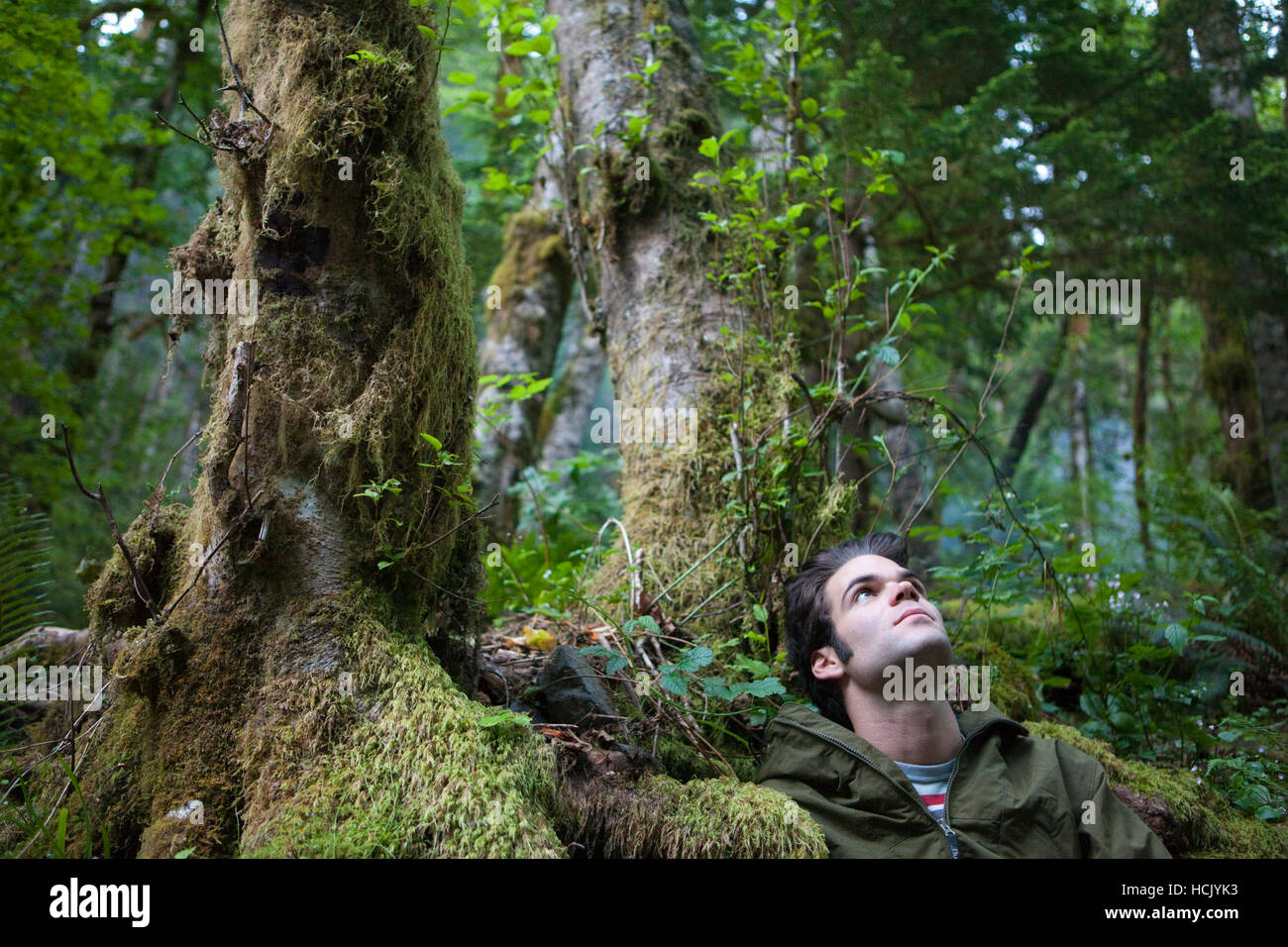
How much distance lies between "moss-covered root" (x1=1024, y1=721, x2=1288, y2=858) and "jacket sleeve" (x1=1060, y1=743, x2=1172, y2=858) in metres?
0.25

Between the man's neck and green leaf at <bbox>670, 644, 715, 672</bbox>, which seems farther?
the man's neck

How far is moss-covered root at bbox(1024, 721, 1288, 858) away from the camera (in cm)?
304

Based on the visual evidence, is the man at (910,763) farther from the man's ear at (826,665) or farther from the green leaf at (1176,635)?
the green leaf at (1176,635)

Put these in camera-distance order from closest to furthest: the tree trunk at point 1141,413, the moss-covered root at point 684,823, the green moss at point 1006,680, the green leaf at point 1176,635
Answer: the moss-covered root at point 684,823 < the green leaf at point 1176,635 < the green moss at point 1006,680 < the tree trunk at point 1141,413

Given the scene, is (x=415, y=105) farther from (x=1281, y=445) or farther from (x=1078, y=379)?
(x=1078, y=379)

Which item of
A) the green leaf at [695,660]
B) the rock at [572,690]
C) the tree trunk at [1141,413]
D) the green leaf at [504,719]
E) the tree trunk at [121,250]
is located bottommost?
the rock at [572,690]

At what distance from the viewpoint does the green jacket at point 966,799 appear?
258 cm

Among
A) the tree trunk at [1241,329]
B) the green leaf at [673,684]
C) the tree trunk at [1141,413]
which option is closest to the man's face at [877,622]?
the green leaf at [673,684]

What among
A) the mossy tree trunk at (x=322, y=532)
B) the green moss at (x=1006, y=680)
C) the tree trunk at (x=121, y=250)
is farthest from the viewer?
the tree trunk at (x=121, y=250)

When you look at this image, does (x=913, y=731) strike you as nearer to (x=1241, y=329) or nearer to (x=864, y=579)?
(x=864, y=579)

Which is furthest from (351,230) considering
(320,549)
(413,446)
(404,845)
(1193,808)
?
(1193,808)

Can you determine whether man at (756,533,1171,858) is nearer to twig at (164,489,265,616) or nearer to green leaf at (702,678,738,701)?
green leaf at (702,678,738,701)

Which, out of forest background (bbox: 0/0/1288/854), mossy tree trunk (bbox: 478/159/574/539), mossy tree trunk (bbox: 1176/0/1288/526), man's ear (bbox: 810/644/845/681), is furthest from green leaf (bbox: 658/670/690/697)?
mossy tree trunk (bbox: 1176/0/1288/526)

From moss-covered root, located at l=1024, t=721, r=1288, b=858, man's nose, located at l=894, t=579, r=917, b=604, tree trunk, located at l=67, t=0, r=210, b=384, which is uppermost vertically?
tree trunk, located at l=67, t=0, r=210, b=384
